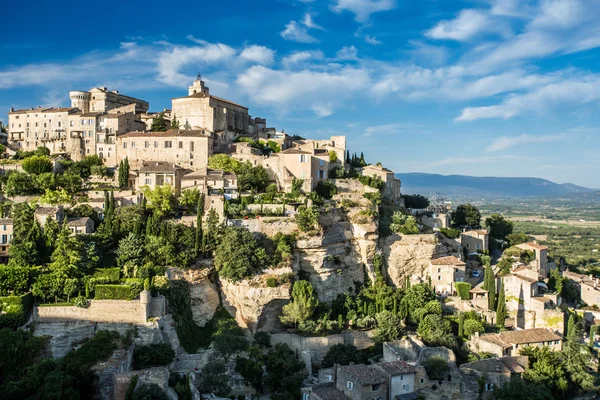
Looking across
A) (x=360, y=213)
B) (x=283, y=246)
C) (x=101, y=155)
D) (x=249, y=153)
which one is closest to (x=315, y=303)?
(x=283, y=246)

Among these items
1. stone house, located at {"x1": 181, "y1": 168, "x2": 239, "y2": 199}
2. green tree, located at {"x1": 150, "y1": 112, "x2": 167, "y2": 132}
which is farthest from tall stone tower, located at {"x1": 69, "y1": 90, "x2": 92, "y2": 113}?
stone house, located at {"x1": 181, "y1": 168, "x2": 239, "y2": 199}

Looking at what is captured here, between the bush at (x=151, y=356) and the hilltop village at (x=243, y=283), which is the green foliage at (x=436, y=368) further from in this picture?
the bush at (x=151, y=356)

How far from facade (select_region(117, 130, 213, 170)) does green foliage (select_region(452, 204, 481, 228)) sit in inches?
1277

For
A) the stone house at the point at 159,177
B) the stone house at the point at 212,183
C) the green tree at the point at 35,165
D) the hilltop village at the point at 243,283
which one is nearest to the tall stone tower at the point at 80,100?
the hilltop village at the point at 243,283

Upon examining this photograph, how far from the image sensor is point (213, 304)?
42.1m

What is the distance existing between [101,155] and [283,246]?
83.4ft

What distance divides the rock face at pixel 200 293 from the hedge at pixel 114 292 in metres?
5.22

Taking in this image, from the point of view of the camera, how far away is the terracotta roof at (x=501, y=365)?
116 ft

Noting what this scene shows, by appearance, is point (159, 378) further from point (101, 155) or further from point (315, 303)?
point (101, 155)

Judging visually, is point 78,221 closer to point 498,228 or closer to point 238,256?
point 238,256

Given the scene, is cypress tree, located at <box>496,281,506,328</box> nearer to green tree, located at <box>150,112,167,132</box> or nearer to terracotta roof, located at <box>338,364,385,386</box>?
terracotta roof, located at <box>338,364,385,386</box>

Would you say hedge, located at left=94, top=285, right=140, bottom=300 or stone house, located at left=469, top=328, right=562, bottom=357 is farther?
stone house, located at left=469, top=328, right=562, bottom=357

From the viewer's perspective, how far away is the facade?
2206 inches

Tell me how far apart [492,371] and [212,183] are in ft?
91.6
